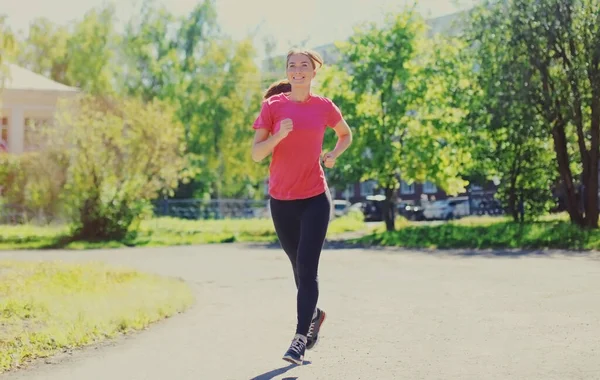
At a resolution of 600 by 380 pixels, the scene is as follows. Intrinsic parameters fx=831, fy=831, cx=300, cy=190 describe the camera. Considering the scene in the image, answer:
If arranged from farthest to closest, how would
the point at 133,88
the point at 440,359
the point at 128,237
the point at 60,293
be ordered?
the point at 133,88 < the point at 128,237 < the point at 60,293 < the point at 440,359

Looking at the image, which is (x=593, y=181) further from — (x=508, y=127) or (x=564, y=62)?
(x=508, y=127)

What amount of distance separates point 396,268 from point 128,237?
542 inches

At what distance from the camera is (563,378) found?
15.6 ft

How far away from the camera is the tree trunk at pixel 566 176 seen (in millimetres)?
20656

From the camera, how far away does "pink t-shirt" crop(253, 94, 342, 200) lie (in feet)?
17.9

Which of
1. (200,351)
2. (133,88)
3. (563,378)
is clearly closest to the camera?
(563,378)

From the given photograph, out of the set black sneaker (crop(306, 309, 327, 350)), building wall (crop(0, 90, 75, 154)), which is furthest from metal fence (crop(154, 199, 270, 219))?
black sneaker (crop(306, 309, 327, 350))

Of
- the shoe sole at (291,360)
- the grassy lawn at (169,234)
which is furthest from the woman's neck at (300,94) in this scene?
the grassy lawn at (169,234)

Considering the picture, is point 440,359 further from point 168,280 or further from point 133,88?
point 133,88

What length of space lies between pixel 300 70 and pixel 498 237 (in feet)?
48.2

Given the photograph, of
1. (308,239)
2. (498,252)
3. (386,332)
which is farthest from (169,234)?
(308,239)

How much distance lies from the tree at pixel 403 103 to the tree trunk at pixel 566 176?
15.5 feet

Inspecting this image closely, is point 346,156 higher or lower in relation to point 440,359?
higher

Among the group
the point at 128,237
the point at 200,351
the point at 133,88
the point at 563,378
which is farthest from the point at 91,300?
the point at 133,88
